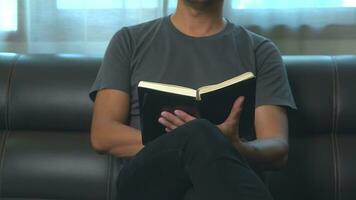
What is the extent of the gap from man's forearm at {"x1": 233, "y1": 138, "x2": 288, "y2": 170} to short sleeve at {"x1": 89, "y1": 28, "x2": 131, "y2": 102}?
0.39 meters

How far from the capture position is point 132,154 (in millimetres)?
1362

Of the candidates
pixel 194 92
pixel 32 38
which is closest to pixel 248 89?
pixel 194 92

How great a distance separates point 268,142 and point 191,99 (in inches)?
12.6

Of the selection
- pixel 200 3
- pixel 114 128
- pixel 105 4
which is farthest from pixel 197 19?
pixel 105 4

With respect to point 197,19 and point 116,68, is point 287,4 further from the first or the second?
point 116,68

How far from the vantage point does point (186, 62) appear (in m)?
1.48

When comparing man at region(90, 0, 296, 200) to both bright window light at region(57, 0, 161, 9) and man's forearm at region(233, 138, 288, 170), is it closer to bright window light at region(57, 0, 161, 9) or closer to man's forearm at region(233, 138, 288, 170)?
man's forearm at region(233, 138, 288, 170)

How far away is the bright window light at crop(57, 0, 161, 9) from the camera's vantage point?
190 centimetres

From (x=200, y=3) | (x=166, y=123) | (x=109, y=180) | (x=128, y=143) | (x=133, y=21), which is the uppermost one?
(x=200, y=3)

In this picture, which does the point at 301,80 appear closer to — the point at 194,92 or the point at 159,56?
the point at 159,56

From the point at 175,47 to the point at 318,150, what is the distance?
54 centimetres

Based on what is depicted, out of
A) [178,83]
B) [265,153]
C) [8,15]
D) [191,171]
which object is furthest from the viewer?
[8,15]

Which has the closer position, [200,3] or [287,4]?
[200,3]

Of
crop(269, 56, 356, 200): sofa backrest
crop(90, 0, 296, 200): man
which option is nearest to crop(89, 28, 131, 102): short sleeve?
crop(90, 0, 296, 200): man
